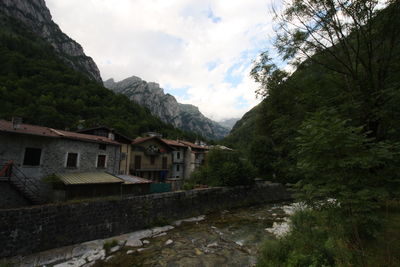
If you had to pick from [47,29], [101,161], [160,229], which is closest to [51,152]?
[101,161]

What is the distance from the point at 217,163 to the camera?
23047mm

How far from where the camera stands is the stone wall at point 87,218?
9.15 meters

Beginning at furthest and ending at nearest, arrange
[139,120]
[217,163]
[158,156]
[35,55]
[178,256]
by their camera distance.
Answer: [139,120]
[35,55]
[158,156]
[217,163]
[178,256]

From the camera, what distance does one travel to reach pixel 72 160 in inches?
658

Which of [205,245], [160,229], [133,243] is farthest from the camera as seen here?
[160,229]

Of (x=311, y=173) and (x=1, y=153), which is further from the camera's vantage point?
(x=1, y=153)

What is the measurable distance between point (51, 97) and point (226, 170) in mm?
52296

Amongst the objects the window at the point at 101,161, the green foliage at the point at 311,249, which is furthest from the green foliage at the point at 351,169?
the window at the point at 101,161

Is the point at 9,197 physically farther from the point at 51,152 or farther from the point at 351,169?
the point at 351,169

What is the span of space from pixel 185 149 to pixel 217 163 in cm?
1663

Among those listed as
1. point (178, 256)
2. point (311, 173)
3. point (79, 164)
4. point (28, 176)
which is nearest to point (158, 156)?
point (79, 164)

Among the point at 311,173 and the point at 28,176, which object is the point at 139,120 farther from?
the point at 311,173

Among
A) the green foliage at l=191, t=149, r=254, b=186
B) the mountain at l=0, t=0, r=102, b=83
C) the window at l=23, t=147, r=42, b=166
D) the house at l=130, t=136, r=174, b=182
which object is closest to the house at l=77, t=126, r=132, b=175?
the house at l=130, t=136, r=174, b=182

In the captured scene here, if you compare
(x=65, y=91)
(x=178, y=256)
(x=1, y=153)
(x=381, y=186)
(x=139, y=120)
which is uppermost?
(x=65, y=91)
